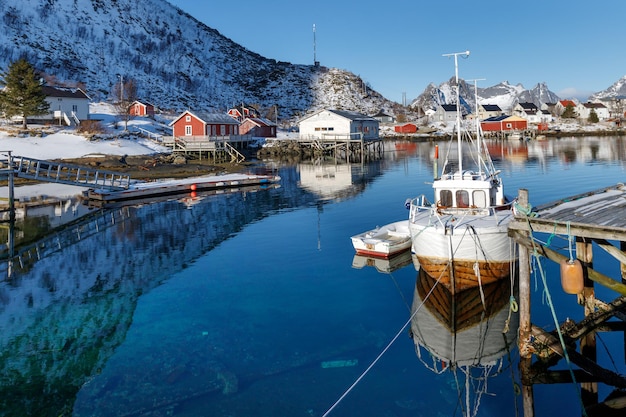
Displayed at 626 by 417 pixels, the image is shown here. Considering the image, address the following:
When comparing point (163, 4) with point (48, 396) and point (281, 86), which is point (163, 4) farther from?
point (48, 396)

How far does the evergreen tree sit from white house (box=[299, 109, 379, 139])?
39976 mm

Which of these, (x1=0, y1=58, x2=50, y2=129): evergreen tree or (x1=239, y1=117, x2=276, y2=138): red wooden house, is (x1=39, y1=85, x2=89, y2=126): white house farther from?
(x1=239, y1=117, x2=276, y2=138): red wooden house

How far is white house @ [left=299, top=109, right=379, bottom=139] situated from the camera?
3183 inches

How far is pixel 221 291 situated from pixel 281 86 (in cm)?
14906

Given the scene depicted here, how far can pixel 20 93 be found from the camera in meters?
62.6

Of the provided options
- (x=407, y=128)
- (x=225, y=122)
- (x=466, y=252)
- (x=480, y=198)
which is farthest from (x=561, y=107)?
(x=466, y=252)

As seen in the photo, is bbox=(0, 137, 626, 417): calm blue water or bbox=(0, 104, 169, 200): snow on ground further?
bbox=(0, 104, 169, 200): snow on ground

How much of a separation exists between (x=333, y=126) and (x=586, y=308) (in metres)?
71.0

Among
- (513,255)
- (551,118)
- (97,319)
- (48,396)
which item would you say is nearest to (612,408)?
(513,255)

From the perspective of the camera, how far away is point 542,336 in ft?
37.9

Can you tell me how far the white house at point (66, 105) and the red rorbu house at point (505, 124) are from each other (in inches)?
3920

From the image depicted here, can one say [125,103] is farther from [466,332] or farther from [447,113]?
[447,113]

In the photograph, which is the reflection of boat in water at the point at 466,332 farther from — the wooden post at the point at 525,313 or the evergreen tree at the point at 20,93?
the evergreen tree at the point at 20,93

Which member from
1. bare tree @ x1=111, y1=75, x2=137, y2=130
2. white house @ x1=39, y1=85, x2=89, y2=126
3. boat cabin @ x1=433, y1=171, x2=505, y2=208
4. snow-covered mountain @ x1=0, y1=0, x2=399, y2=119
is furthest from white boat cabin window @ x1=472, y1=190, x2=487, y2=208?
snow-covered mountain @ x1=0, y1=0, x2=399, y2=119
